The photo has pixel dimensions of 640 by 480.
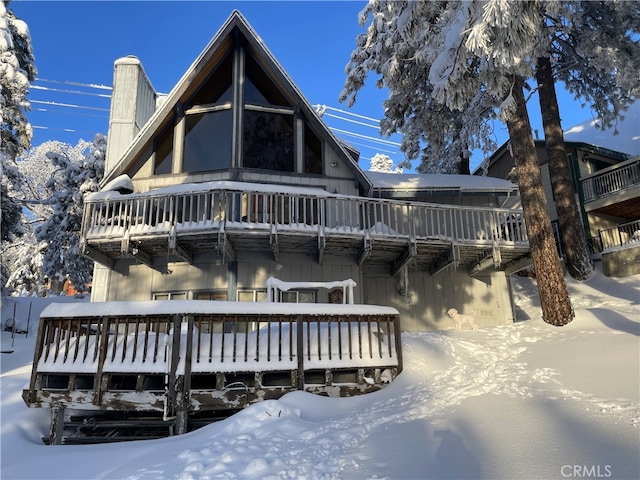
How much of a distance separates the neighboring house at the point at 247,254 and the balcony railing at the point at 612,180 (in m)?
8.36

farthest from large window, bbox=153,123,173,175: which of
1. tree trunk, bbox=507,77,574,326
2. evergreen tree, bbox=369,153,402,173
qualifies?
evergreen tree, bbox=369,153,402,173

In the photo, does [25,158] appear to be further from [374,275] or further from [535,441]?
[535,441]

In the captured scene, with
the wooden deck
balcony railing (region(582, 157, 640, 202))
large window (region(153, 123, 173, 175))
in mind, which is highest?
balcony railing (region(582, 157, 640, 202))

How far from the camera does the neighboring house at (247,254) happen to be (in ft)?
23.0

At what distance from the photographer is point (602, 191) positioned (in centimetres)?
2086

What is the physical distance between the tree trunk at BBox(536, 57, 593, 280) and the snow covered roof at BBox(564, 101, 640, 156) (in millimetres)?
23573

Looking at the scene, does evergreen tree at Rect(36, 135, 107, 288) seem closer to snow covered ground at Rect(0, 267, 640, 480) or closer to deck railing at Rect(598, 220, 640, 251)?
snow covered ground at Rect(0, 267, 640, 480)

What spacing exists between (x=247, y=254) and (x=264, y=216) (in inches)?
70.5

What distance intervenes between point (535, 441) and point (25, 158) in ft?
151

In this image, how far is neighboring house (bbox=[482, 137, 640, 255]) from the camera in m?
19.7

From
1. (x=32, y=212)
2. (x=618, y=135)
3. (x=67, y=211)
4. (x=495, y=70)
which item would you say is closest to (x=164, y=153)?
(x=495, y=70)

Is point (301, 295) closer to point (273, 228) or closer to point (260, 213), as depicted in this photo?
point (273, 228)

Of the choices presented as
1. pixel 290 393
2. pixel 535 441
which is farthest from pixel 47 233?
pixel 535 441

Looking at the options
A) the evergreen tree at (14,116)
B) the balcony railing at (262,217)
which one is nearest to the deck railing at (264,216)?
the balcony railing at (262,217)
